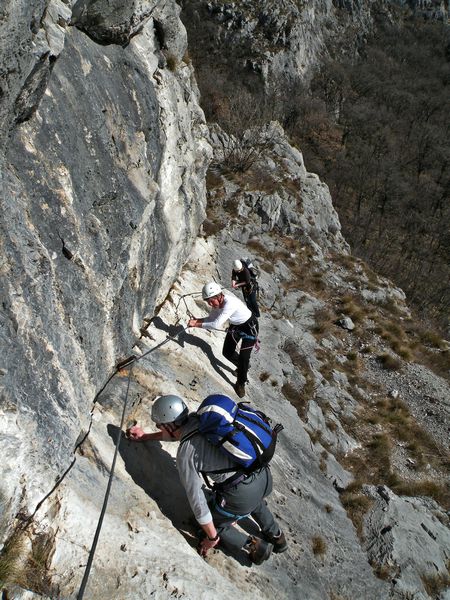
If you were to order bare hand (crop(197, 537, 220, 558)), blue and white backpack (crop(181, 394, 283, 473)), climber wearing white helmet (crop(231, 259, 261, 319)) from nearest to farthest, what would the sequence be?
1. blue and white backpack (crop(181, 394, 283, 473))
2. bare hand (crop(197, 537, 220, 558))
3. climber wearing white helmet (crop(231, 259, 261, 319))

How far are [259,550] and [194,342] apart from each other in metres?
4.74

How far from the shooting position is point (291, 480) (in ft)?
27.0

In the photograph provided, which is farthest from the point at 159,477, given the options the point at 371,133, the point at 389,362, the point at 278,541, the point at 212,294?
the point at 371,133

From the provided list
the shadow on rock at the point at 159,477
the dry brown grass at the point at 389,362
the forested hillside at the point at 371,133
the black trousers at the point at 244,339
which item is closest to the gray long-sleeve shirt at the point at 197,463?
the shadow on rock at the point at 159,477

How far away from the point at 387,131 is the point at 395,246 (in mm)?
32036

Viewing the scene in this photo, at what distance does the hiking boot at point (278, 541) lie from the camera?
5.81 metres

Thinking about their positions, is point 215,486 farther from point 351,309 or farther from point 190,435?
point 351,309

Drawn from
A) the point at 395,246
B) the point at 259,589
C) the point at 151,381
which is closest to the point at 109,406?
the point at 151,381

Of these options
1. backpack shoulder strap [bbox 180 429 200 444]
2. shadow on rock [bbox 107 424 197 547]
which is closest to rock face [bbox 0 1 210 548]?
shadow on rock [bbox 107 424 197 547]

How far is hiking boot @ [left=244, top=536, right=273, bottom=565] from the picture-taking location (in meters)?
5.39

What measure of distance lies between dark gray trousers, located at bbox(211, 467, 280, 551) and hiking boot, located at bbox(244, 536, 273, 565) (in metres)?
0.15

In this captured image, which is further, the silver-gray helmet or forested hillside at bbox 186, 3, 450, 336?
forested hillside at bbox 186, 3, 450, 336

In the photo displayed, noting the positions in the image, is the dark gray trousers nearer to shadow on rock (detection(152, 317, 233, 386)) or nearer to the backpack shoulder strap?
the backpack shoulder strap

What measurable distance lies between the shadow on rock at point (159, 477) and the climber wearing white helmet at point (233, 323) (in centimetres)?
252
